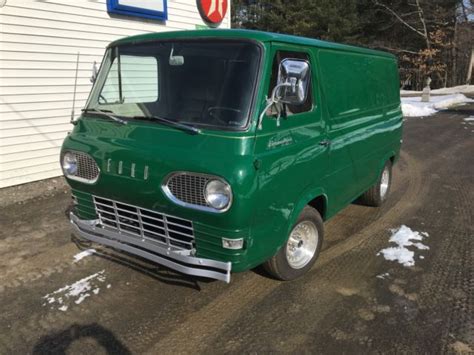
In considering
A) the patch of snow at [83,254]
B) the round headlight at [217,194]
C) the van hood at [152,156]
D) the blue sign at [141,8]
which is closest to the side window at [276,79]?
the van hood at [152,156]

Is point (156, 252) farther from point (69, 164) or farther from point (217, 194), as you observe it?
point (69, 164)

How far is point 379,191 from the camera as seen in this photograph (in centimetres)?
579

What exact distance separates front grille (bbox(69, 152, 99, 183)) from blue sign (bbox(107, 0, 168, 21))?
5174 millimetres

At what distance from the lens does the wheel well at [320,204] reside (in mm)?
4021

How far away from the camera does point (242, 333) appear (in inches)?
125

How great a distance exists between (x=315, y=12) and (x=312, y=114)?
1229 inches

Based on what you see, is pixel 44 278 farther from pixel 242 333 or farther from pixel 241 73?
pixel 241 73

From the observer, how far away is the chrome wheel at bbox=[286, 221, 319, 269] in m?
3.88

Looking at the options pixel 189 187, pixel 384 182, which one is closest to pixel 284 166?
pixel 189 187

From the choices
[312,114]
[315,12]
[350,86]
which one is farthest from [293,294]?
[315,12]

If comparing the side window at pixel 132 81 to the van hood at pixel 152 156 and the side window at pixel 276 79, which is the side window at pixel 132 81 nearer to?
the van hood at pixel 152 156

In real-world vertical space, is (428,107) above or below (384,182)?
above

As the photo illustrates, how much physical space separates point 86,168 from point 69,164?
258 mm

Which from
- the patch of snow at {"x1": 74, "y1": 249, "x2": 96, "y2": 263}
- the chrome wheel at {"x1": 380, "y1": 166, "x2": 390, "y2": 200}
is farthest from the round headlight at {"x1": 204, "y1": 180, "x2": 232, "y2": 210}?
the chrome wheel at {"x1": 380, "y1": 166, "x2": 390, "y2": 200}
